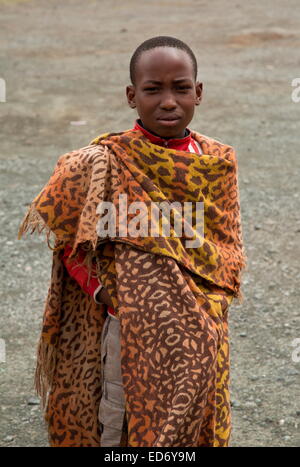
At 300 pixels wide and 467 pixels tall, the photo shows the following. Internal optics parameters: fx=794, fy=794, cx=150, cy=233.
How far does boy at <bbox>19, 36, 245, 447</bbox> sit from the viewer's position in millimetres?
2680

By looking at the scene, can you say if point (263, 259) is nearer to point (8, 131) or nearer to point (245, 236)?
point (245, 236)

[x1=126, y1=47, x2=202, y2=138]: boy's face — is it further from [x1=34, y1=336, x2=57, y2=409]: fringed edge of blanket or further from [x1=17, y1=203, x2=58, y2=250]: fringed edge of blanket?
[x1=34, y1=336, x2=57, y2=409]: fringed edge of blanket

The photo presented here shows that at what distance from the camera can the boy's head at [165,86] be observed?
2672 mm

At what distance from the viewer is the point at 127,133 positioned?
2.80 metres

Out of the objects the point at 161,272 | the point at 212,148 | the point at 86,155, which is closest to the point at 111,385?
the point at 161,272

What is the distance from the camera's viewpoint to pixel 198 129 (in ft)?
28.6

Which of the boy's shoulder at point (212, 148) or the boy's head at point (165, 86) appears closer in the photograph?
the boy's head at point (165, 86)

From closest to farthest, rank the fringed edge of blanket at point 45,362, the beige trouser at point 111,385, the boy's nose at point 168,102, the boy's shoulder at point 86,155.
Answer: the boy's nose at point 168,102
the boy's shoulder at point 86,155
the beige trouser at point 111,385
the fringed edge of blanket at point 45,362

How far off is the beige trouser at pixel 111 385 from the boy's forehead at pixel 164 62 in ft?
2.93

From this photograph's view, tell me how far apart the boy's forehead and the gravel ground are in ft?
6.69

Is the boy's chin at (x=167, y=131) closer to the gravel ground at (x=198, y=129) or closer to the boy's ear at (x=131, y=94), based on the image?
the boy's ear at (x=131, y=94)

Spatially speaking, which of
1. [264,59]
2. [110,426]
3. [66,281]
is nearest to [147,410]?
[110,426]

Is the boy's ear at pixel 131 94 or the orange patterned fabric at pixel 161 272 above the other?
the boy's ear at pixel 131 94

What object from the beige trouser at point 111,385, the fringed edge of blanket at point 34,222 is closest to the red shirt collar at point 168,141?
the fringed edge of blanket at point 34,222
